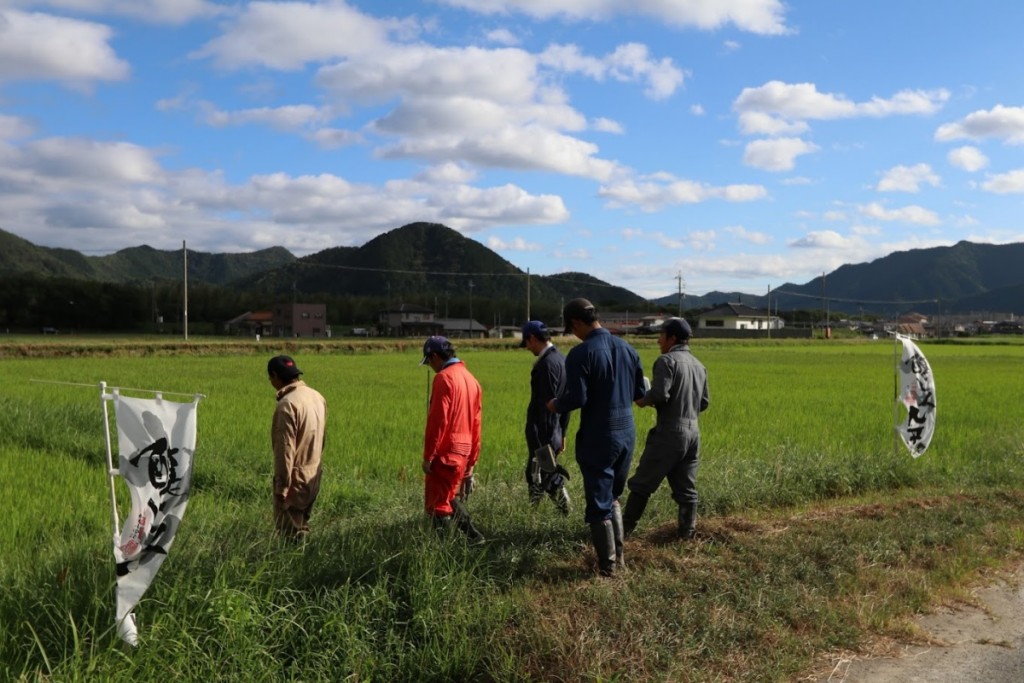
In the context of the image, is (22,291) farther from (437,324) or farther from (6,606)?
(6,606)

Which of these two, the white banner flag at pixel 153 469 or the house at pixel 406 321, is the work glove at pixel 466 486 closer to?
the white banner flag at pixel 153 469

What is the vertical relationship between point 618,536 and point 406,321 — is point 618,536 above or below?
below

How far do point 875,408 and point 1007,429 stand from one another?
10.9 feet

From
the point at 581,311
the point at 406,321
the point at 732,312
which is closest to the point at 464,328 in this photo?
the point at 406,321

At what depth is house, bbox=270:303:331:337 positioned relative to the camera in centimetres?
7200

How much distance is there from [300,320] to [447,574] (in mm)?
71226

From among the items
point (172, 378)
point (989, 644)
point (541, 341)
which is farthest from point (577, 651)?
point (172, 378)

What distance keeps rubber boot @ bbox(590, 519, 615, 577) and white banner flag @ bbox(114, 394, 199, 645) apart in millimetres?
2220

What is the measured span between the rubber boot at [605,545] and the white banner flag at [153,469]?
2220 mm

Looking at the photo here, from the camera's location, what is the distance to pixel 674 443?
16.4 feet

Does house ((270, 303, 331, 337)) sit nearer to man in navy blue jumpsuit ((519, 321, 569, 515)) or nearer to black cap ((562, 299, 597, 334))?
man in navy blue jumpsuit ((519, 321, 569, 515))

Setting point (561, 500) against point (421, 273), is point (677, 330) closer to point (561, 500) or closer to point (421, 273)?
point (561, 500)

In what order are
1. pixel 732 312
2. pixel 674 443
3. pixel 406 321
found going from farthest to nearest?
pixel 732 312 < pixel 406 321 < pixel 674 443

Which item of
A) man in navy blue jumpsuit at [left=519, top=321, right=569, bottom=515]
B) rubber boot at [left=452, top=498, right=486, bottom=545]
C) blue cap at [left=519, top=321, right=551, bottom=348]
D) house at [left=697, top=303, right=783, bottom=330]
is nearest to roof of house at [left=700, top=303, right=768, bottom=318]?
house at [left=697, top=303, right=783, bottom=330]
